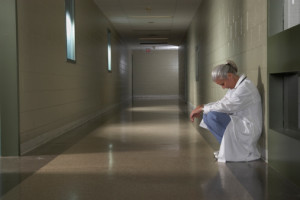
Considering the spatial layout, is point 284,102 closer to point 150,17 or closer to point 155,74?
point 150,17

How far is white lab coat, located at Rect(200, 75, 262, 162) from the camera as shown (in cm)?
427

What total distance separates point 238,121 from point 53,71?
3.40 meters

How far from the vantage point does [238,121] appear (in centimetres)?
431

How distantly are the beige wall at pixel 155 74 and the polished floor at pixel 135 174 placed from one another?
20.4m

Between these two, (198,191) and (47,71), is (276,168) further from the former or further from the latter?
(47,71)

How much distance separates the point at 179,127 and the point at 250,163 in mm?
3648

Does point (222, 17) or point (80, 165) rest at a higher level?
point (222, 17)

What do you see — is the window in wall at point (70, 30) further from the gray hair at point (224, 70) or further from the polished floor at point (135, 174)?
the gray hair at point (224, 70)

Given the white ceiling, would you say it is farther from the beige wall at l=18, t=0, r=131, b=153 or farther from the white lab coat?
the white lab coat

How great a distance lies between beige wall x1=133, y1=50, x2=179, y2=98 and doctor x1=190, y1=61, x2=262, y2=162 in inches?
863

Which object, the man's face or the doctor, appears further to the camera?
the man's face

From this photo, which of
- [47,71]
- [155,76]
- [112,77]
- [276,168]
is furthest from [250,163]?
[155,76]

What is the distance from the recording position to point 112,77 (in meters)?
15.2

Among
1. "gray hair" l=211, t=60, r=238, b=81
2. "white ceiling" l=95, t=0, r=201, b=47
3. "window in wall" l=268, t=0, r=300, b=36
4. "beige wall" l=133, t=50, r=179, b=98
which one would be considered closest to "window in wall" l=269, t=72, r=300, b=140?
"window in wall" l=268, t=0, r=300, b=36
